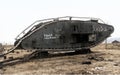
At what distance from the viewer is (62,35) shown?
27.9m

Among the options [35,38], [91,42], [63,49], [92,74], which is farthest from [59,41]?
[92,74]

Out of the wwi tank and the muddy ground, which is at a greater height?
the wwi tank

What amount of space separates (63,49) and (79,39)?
7.91 ft

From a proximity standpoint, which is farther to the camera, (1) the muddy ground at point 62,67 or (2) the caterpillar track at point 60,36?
(2) the caterpillar track at point 60,36

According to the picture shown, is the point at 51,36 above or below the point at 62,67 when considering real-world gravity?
above

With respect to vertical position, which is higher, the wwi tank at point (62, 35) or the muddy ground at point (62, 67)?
the wwi tank at point (62, 35)

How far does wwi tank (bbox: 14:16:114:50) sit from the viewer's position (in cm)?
2639

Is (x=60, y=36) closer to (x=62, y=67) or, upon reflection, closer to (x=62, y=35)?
(x=62, y=35)

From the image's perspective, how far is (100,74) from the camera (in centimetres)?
1839

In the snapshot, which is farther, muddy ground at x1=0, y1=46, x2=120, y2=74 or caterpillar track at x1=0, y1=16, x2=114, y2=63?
caterpillar track at x1=0, y1=16, x2=114, y2=63

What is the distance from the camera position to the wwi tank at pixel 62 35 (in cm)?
2639

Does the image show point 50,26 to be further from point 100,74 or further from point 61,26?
point 100,74

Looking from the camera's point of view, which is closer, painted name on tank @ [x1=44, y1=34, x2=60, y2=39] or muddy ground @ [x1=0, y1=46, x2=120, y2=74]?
muddy ground @ [x1=0, y1=46, x2=120, y2=74]

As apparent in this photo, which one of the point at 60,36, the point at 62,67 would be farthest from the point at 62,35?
the point at 62,67
